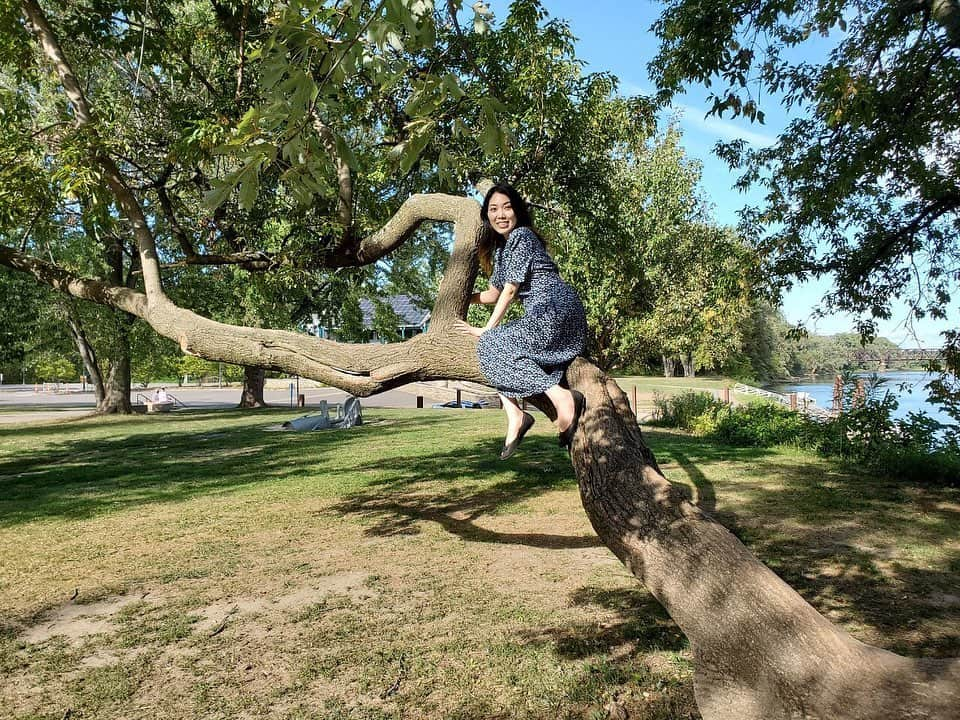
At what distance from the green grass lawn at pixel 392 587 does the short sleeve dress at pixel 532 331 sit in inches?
69.8

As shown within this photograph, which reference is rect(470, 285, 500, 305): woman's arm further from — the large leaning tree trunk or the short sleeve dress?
the large leaning tree trunk

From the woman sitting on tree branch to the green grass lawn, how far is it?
1482mm

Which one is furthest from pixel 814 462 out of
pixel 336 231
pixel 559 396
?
pixel 559 396

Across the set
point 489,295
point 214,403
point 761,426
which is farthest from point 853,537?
point 214,403

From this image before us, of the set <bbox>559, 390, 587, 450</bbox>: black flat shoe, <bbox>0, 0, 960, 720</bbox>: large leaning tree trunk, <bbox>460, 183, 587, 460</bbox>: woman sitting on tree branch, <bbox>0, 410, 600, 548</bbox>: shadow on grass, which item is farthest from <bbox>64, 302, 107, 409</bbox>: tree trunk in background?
<bbox>559, 390, 587, 450</bbox>: black flat shoe

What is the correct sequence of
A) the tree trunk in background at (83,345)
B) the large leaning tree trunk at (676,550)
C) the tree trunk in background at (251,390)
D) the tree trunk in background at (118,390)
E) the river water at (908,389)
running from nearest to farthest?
the large leaning tree trunk at (676,550)
the river water at (908,389)
the tree trunk in background at (83,345)
the tree trunk in background at (118,390)
the tree trunk in background at (251,390)

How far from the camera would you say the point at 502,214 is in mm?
3811

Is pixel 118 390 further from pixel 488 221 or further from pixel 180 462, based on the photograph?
pixel 488 221

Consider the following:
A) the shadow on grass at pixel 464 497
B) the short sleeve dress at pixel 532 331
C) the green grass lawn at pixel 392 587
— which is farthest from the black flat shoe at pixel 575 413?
the shadow on grass at pixel 464 497

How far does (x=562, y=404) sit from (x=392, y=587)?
293 centimetres

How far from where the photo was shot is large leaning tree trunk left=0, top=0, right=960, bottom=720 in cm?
234

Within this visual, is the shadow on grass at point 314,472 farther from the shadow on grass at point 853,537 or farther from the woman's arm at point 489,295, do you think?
the woman's arm at point 489,295

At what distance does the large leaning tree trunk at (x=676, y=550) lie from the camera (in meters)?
2.34

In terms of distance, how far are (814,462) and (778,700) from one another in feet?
33.6
